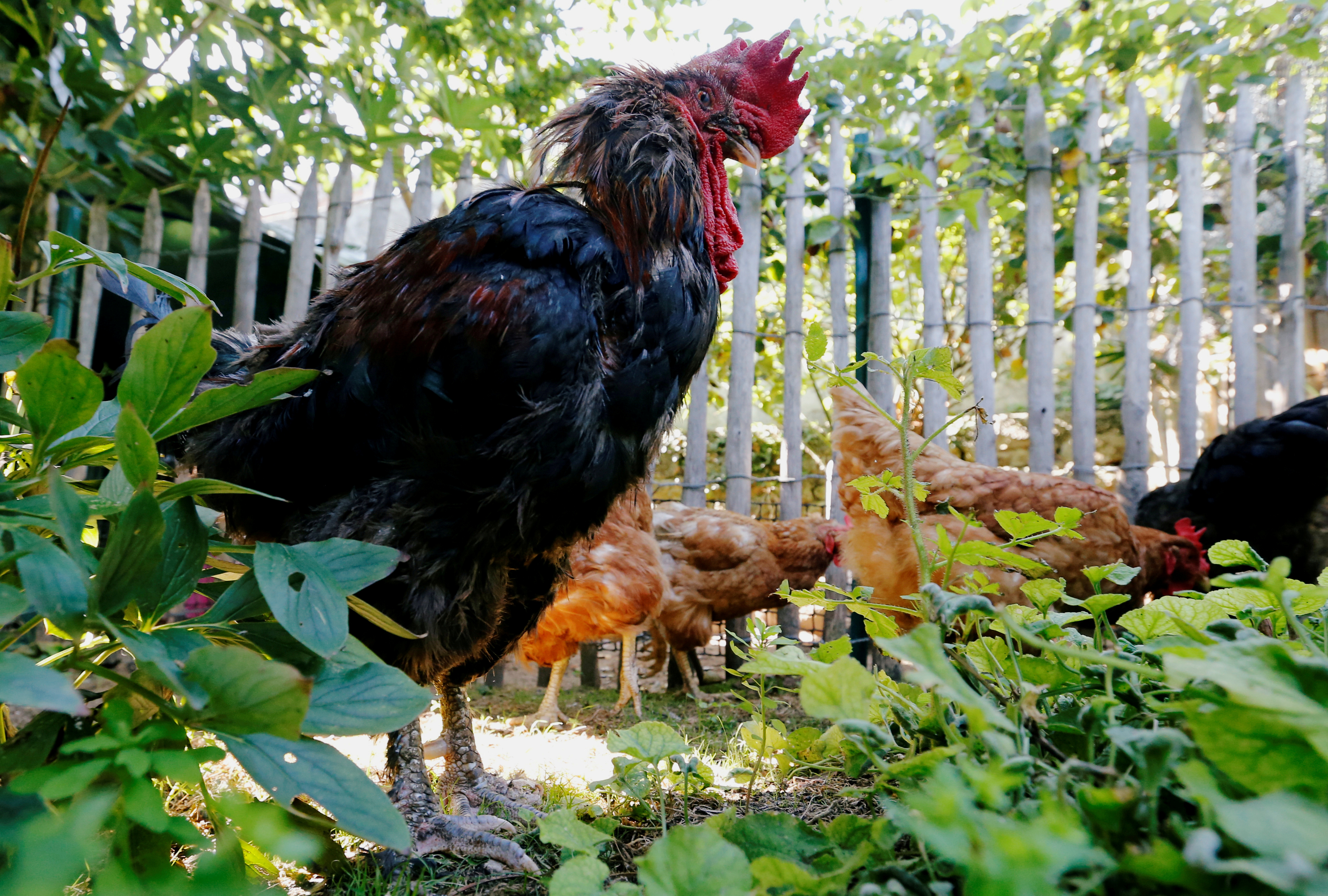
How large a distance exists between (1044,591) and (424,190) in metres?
4.06

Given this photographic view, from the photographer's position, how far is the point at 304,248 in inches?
157

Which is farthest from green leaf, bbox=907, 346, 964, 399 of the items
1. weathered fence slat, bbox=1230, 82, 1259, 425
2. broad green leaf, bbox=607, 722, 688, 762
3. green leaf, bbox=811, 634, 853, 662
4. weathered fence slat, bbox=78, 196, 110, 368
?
weathered fence slat, bbox=78, 196, 110, 368

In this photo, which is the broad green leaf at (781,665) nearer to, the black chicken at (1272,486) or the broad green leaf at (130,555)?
the broad green leaf at (130,555)

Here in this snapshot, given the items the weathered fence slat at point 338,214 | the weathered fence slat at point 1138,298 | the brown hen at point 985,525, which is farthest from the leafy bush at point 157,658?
the weathered fence slat at point 1138,298

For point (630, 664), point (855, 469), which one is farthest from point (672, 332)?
point (630, 664)

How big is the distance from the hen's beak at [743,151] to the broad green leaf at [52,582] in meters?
2.11

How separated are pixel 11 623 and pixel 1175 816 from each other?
1.20m

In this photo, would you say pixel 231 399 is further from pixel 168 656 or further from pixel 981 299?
pixel 981 299

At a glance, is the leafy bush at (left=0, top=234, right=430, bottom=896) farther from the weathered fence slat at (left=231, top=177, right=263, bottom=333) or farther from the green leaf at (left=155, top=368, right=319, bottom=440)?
the weathered fence slat at (left=231, top=177, right=263, bottom=333)

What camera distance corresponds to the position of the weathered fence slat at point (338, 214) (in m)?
4.02

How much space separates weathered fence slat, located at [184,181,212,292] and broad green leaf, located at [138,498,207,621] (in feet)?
13.0

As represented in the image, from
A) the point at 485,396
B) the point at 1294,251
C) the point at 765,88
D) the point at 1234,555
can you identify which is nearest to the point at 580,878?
the point at 1234,555

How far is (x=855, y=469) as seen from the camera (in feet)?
12.1

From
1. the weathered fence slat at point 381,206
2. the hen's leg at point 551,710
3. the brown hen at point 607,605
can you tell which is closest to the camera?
the hen's leg at point 551,710
